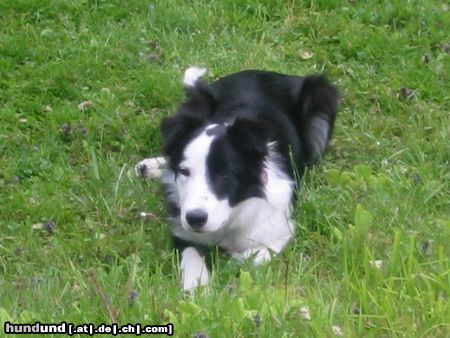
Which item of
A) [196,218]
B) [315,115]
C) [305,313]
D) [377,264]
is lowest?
[315,115]

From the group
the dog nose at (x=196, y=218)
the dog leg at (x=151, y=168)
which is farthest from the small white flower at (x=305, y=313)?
the dog leg at (x=151, y=168)

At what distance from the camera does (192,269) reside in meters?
4.87

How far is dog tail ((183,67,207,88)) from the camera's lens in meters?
6.67

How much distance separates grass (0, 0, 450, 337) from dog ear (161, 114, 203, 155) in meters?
0.45

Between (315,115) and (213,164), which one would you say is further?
(315,115)

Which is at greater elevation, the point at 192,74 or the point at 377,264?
the point at 377,264

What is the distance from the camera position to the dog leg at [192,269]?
179 inches

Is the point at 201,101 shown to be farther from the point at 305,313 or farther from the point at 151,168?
the point at 305,313

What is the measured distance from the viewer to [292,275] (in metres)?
4.51

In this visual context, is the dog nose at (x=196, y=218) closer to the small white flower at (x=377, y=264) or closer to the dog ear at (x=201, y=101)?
the small white flower at (x=377, y=264)

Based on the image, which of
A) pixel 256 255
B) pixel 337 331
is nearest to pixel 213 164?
pixel 256 255

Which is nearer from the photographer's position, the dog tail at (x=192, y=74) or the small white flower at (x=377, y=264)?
the small white flower at (x=377, y=264)

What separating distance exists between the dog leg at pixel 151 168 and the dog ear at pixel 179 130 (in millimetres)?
543

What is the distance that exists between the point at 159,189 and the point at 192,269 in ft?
3.46
